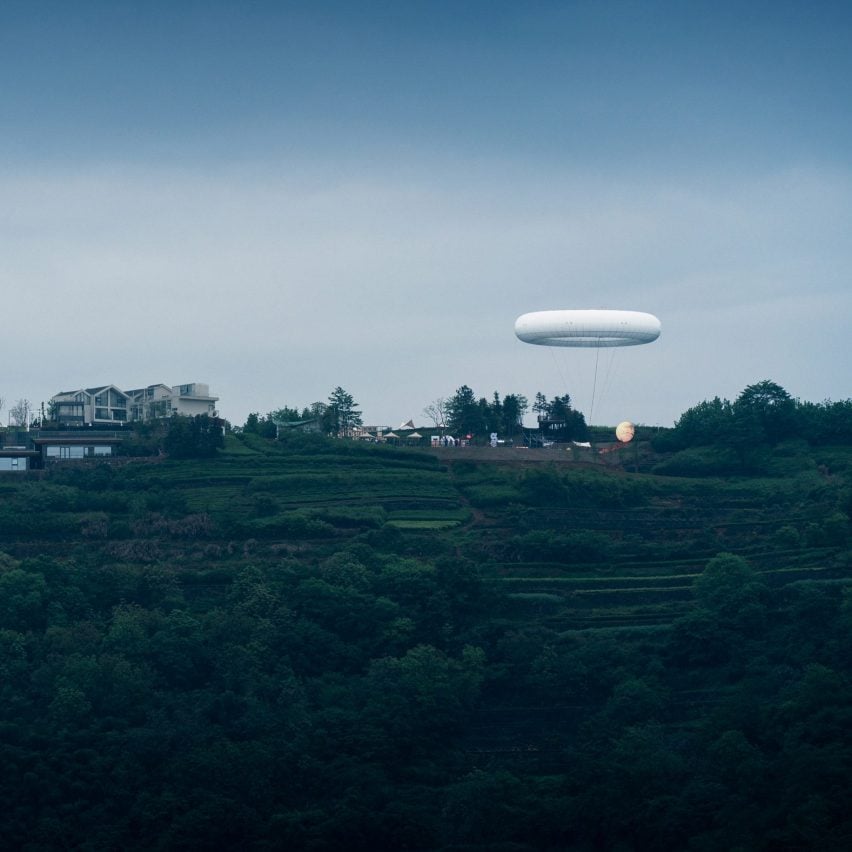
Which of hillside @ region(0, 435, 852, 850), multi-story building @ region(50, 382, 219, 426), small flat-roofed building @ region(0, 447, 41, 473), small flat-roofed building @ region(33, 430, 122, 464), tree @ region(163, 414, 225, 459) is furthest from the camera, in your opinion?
Result: multi-story building @ region(50, 382, 219, 426)

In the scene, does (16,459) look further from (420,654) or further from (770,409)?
(770,409)

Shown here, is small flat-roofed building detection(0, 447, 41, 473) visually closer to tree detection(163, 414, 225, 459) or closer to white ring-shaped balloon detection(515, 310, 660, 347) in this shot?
tree detection(163, 414, 225, 459)

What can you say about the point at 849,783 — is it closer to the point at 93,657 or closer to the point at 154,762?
the point at 154,762

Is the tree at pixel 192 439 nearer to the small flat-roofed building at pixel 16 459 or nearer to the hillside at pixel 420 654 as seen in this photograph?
the hillside at pixel 420 654

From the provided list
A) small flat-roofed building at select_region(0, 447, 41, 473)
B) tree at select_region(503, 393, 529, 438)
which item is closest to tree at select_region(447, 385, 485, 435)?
tree at select_region(503, 393, 529, 438)

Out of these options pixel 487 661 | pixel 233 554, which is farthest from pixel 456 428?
pixel 487 661

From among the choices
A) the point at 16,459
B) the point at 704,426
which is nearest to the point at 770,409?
the point at 704,426
